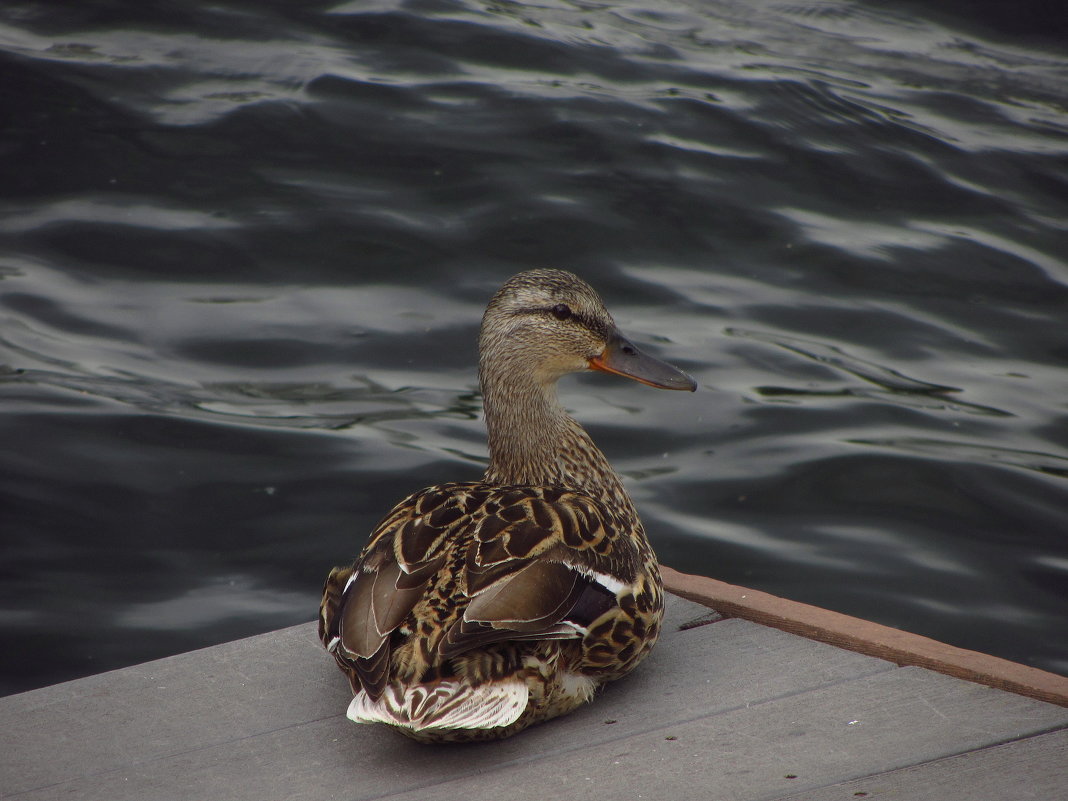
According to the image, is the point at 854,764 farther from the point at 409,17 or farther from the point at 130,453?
the point at 409,17

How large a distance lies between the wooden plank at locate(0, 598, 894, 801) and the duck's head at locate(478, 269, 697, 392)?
87 centimetres

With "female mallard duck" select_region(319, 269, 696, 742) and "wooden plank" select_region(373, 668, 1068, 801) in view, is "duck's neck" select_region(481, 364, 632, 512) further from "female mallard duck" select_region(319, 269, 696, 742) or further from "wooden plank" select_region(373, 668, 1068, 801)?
"wooden plank" select_region(373, 668, 1068, 801)

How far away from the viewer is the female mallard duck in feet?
9.37

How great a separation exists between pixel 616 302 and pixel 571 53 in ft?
11.2

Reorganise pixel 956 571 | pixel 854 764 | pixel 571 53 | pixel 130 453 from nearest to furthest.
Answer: pixel 854 764 → pixel 956 571 → pixel 130 453 → pixel 571 53

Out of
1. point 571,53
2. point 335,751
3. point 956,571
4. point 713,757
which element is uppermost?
point 571,53

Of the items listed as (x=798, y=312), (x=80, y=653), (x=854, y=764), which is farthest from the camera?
(x=798, y=312)

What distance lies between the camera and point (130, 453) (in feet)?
19.4

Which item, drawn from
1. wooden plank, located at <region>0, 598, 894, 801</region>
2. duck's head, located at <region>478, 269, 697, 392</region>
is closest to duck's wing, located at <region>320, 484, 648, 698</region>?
wooden plank, located at <region>0, 598, 894, 801</region>

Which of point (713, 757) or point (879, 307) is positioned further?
point (879, 307)

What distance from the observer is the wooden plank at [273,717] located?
292cm

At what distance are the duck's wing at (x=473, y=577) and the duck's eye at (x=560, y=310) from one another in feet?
2.30

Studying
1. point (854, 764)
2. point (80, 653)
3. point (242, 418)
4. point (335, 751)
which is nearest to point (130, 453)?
point (242, 418)

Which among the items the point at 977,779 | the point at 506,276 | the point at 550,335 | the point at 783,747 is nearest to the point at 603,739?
the point at 783,747
